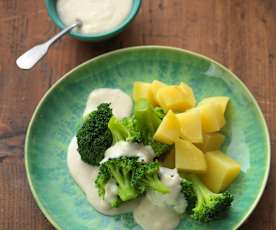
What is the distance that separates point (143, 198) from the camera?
234cm

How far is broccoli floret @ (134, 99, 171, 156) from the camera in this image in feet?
7.66

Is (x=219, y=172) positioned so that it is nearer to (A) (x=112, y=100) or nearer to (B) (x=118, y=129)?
(B) (x=118, y=129)

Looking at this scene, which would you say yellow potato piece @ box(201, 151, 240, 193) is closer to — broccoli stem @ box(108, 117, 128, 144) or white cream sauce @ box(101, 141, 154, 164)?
white cream sauce @ box(101, 141, 154, 164)

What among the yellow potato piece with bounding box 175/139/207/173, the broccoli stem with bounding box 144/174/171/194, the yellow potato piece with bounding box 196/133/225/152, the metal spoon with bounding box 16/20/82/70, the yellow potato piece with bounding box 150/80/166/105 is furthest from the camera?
the metal spoon with bounding box 16/20/82/70

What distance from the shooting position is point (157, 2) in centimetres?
294

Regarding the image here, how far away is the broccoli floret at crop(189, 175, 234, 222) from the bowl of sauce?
0.94 metres

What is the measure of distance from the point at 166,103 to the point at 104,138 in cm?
33

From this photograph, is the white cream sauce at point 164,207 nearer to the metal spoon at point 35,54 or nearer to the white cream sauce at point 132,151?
the white cream sauce at point 132,151

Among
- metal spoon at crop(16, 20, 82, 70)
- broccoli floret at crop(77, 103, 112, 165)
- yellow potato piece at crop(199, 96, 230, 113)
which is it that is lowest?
broccoli floret at crop(77, 103, 112, 165)

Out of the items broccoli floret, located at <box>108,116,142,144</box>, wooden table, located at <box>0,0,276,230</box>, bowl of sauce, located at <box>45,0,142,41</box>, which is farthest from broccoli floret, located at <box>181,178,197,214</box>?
bowl of sauce, located at <box>45,0,142,41</box>

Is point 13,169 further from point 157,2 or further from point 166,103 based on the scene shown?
point 157,2

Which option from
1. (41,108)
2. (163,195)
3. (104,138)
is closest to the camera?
(163,195)

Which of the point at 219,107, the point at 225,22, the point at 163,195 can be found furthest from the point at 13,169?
the point at 225,22

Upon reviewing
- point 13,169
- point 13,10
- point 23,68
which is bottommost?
Result: point 13,169
